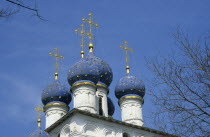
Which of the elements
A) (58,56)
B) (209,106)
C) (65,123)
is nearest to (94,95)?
(65,123)

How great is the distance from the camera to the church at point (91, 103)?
55.7 ft

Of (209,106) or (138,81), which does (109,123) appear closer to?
(138,81)

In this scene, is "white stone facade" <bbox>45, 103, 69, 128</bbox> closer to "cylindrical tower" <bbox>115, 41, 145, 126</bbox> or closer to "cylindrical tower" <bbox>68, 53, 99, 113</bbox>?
"cylindrical tower" <bbox>68, 53, 99, 113</bbox>

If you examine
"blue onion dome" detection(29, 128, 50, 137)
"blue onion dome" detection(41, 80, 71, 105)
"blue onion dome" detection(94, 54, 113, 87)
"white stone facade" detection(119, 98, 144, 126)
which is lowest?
"blue onion dome" detection(29, 128, 50, 137)

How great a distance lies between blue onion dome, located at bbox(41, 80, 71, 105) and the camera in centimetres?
2011

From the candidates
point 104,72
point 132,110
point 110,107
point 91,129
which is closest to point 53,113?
point 110,107

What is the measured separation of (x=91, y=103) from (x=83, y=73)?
126 centimetres

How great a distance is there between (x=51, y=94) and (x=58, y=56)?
2.55 meters

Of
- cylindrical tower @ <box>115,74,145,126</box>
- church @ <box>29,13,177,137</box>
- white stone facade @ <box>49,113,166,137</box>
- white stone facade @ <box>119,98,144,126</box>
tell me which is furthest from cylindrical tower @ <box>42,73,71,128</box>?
white stone facade @ <box>119,98,144,126</box>

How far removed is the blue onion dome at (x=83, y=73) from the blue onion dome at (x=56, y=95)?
1.30m

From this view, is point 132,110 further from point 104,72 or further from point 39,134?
point 39,134

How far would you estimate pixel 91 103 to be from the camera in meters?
18.0

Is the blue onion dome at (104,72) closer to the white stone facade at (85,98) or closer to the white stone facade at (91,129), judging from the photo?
the white stone facade at (85,98)

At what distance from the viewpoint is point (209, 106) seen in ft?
27.2
